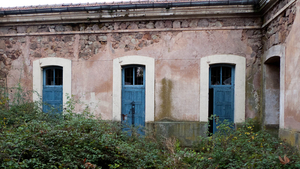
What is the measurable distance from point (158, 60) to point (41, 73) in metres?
4.12

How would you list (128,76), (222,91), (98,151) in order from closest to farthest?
(98,151) → (222,91) → (128,76)

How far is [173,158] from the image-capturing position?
15.0 feet

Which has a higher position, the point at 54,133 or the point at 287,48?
the point at 287,48

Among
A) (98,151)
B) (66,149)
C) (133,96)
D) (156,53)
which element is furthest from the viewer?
(133,96)

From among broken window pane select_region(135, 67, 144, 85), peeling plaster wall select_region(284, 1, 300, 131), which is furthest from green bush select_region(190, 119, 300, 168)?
Result: broken window pane select_region(135, 67, 144, 85)

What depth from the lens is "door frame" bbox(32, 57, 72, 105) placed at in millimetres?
6625

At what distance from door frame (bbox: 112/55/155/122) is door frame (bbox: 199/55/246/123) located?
1.57 m

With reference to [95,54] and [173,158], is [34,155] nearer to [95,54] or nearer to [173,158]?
Answer: [173,158]

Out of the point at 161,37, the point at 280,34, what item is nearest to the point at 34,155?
the point at 161,37

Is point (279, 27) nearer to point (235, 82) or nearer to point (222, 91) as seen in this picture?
point (235, 82)

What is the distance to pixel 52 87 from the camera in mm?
6840

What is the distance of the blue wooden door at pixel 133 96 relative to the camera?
6.43m

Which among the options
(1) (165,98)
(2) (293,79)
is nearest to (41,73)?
(1) (165,98)

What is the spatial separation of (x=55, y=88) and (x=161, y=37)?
4.05 m
